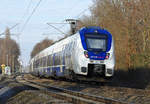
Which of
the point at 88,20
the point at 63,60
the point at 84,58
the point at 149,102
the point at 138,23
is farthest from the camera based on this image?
the point at 88,20

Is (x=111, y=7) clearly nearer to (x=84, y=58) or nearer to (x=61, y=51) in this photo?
(x=61, y=51)

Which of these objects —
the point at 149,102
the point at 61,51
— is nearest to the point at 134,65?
the point at 61,51

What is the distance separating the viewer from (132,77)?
2808cm

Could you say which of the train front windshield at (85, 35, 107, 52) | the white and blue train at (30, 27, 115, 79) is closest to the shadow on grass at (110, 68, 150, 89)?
the white and blue train at (30, 27, 115, 79)

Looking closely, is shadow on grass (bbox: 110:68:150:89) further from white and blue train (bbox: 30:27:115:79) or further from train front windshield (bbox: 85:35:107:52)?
train front windshield (bbox: 85:35:107:52)

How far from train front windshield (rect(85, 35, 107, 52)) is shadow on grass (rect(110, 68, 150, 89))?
4.97 meters

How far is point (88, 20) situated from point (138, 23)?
1736 centimetres

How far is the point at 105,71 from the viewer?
18.0 meters

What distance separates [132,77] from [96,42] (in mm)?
10742

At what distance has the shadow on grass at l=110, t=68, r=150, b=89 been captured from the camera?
23.3m

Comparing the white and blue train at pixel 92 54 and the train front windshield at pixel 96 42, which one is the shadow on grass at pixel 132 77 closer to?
the white and blue train at pixel 92 54

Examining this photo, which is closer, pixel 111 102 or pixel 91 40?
pixel 111 102

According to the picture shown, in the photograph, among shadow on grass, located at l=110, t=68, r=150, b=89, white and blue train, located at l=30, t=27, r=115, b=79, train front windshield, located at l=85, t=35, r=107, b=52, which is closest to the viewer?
white and blue train, located at l=30, t=27, r=115, b=79

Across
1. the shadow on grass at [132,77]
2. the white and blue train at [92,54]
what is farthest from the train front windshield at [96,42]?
the shadow on grass at [132,77]
